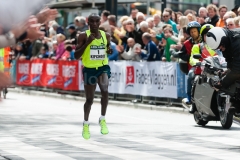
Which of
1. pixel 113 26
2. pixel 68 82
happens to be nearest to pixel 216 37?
pixel 113 26

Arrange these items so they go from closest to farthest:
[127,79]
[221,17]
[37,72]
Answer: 1. [221,17]
2. [127,79]
3. [37,72]

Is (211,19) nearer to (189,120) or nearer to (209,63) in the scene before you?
(189,120)

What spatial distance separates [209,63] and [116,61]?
971 centimetres

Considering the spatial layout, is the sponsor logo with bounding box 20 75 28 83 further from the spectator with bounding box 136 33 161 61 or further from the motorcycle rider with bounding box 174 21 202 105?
the motorcycle rider with bounding box 174 21 202 105

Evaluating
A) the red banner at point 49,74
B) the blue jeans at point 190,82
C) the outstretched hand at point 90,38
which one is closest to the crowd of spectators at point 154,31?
the red banner at point 49,74

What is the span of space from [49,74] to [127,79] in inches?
259

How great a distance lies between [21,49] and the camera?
34750 mm

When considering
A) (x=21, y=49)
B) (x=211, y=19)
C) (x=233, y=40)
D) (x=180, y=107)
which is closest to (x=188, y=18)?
(x=211, y=19)

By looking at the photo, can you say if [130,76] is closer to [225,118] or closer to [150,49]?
[150,49]

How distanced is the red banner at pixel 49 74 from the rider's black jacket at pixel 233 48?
15.1 meters

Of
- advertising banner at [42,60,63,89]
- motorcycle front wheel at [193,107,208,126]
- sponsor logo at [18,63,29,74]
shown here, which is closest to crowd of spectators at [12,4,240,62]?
advertising banner at [42,60,63,89]

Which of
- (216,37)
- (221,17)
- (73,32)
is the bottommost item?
(73,32)

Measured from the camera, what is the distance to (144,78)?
24125 millimetres

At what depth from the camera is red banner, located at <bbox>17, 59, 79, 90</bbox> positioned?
94.7 ft
